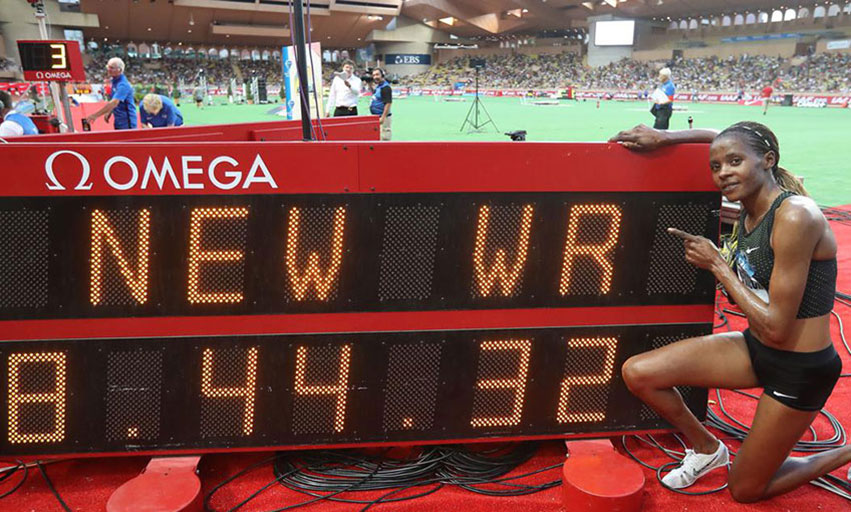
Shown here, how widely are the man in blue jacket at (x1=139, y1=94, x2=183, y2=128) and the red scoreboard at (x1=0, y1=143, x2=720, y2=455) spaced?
8.38 meters

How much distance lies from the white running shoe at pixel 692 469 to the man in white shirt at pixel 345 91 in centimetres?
1099

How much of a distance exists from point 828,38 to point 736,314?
179 feet

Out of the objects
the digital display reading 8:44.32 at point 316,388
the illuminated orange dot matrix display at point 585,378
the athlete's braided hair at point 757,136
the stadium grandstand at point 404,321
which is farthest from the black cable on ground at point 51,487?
the athlete's braided hair at point 757,136

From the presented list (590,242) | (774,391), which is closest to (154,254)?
(590,242)

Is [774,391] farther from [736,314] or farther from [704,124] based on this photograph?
[704,124]

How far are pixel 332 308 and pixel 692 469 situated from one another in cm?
204

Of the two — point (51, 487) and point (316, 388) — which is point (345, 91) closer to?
point (316, 388)

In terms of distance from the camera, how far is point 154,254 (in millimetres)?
2762

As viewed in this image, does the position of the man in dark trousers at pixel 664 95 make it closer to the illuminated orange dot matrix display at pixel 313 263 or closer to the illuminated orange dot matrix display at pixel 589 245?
the illuminated orange dot matrix display at pixel 589 245

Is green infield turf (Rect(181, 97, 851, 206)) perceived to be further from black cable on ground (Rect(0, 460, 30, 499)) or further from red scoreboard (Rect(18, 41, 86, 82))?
black cable on ground (Rect(0, 460, 30, 499))

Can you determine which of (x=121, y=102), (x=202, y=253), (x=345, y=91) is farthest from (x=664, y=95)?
(x=202, y=253)

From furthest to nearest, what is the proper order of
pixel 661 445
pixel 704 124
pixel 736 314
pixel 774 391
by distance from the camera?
pixel 704 124 < pixel 736 314 < pixel 661 445 < pixel 774 391

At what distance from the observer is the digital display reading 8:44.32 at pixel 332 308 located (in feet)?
9.05

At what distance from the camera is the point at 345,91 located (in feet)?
42.1
